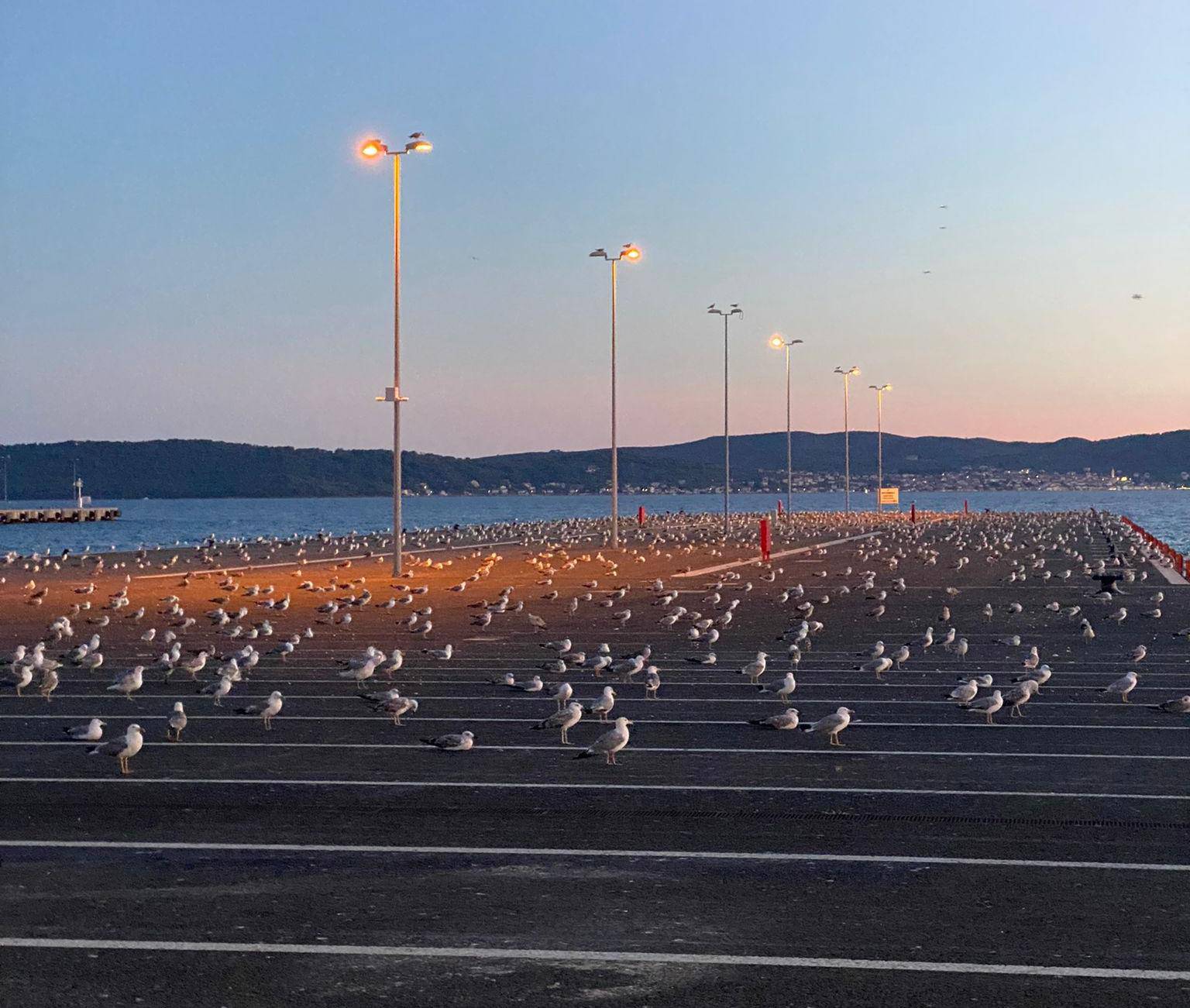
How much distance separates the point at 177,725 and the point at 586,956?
26.1 ft

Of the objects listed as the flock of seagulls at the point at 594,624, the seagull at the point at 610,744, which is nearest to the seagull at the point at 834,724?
the flock of seagulls at the point at 594,624

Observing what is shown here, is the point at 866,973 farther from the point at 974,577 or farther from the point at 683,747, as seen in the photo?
the point at 974,577

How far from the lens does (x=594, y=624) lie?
2775 centimetres

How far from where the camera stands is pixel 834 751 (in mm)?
13266

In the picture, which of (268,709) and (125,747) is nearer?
(125,747)

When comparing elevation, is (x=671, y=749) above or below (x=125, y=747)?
below

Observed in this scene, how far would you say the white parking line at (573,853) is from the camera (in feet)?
29.9

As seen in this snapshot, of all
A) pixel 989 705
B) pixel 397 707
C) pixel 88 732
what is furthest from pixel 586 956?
pixel 989 705

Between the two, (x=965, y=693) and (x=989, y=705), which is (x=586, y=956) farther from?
(x=965, y=693)

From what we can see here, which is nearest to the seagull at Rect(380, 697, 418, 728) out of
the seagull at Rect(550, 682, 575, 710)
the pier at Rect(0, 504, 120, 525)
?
the seagull at Rect(550, 682, 575, 710)

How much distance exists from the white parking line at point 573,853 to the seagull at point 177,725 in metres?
4.38

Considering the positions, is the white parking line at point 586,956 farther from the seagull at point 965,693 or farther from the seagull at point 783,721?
the seagull at point 965,693

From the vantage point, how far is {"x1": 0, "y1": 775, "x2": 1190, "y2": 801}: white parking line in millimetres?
11266

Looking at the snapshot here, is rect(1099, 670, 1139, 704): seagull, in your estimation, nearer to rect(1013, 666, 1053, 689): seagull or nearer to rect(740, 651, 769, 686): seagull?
rect(1013, 666, 1053, 689): seagull
